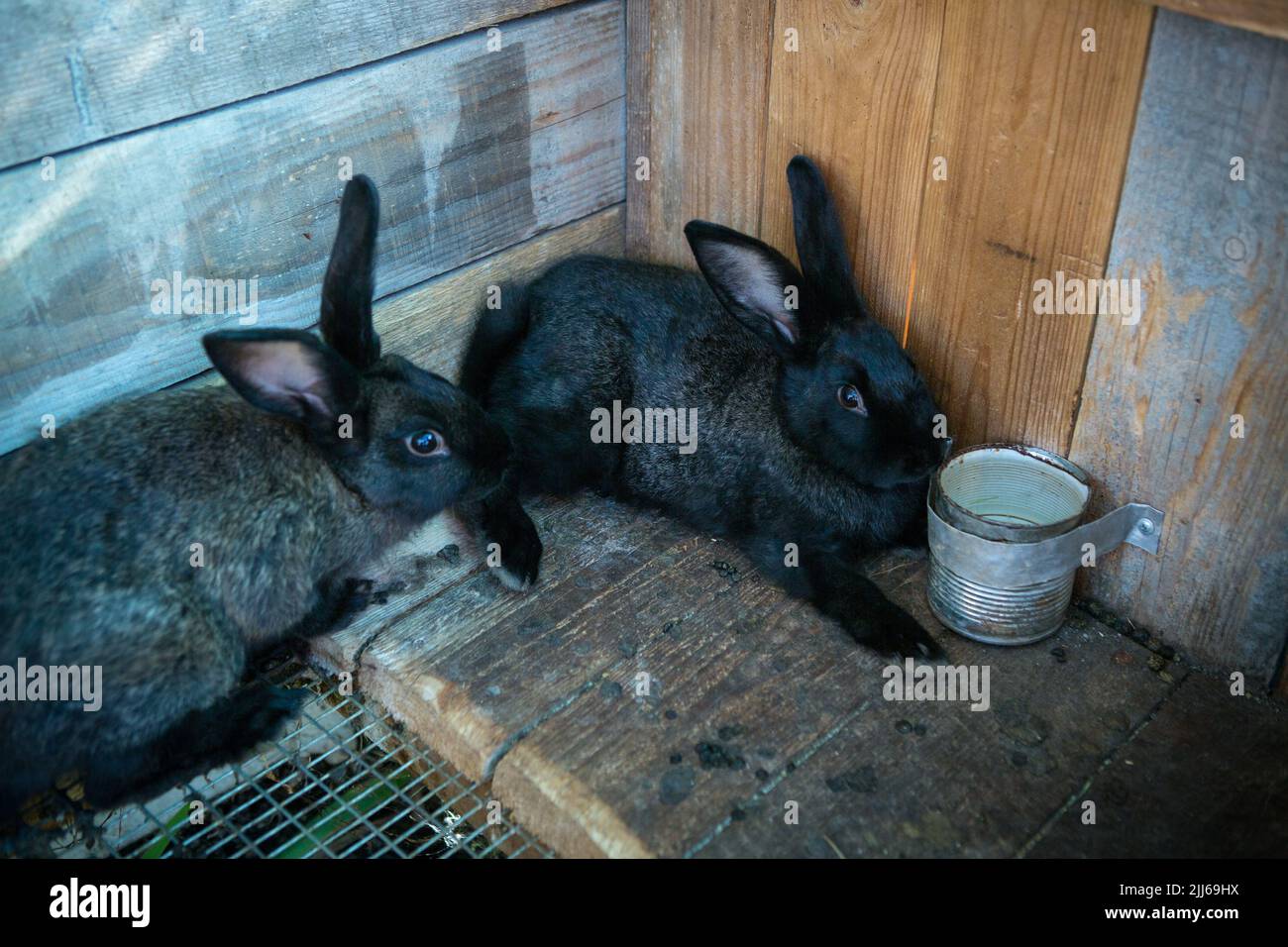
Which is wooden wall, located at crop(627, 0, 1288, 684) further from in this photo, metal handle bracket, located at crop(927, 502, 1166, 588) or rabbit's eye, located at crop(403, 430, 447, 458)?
rabbit's eye, located at crop(403, 430, 447, 458)

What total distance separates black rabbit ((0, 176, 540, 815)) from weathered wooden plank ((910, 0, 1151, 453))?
4.09 feet

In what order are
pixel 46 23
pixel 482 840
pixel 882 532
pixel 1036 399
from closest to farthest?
pixel 46 23, pixel 482 840, pixel 1036 399, pixel 882 532

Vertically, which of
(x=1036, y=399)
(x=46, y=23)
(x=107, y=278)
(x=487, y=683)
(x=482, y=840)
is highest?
(x=46, y=23)

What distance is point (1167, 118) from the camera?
2520 mm

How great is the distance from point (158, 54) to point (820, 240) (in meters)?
1.67

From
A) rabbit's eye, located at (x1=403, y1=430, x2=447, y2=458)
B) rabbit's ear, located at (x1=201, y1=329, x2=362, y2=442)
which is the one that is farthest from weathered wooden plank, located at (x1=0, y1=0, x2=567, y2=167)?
rabbit's eye, located at (x1=403, y1=430, x2=447, y2=458)

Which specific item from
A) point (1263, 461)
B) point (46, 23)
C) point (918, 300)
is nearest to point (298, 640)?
point (46, 23)

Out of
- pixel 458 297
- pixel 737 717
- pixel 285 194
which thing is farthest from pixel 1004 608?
pixel 285 194

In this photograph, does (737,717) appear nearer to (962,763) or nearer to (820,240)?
(962,763)

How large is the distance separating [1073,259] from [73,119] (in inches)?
90.2

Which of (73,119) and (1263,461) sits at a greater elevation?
(73,119)

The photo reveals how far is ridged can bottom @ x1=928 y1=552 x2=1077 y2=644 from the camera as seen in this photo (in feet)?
9.76

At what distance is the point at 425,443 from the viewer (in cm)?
301

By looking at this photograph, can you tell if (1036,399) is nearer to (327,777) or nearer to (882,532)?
(882,532)
